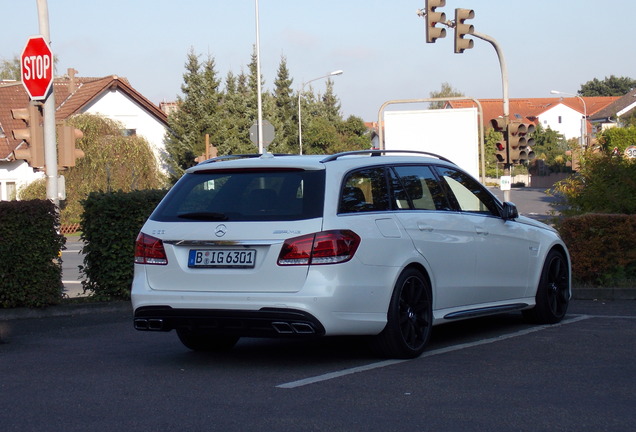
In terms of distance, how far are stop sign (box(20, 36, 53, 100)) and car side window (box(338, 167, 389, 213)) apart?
6694 millimetres

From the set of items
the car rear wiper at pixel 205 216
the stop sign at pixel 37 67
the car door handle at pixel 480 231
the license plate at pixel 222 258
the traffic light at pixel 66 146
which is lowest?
the license plate at pixel 222 258

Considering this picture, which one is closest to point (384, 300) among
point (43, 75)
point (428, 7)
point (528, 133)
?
point (43, 75)

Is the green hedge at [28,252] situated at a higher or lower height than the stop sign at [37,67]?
lower

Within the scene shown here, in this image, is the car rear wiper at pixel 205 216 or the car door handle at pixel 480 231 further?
A: the car door handle at pixel 480 231

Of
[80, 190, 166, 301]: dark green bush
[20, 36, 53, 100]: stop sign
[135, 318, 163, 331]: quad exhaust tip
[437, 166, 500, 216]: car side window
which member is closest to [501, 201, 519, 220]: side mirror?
[437, 166, 500, 216]: car side window

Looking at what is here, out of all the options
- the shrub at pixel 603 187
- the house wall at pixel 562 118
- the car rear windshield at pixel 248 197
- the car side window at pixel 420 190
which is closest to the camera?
the car rear windshield at pixel 248 197

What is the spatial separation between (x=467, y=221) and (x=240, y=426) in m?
3.93

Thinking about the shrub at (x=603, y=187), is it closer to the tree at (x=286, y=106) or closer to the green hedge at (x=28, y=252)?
the green hedge at (x=28, y=252)

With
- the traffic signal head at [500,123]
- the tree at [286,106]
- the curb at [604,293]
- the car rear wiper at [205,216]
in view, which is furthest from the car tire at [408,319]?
the tree at [286,106]

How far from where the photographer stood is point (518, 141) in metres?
22.0

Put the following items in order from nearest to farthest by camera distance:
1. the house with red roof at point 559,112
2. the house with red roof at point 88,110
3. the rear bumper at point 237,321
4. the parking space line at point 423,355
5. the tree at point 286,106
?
the parking space line at point 423,355
the rear bumper at point 237,321
the house with red roof at point 88,110
the tree at point 286,106
the house with red roof at point 559,112

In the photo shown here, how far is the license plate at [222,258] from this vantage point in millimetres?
7457

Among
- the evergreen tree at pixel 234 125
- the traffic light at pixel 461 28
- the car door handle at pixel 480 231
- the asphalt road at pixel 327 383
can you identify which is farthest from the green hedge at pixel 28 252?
the evergreen tree at pixel 234 125

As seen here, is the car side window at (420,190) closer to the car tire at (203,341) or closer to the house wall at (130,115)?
the car tire at (203,341)
